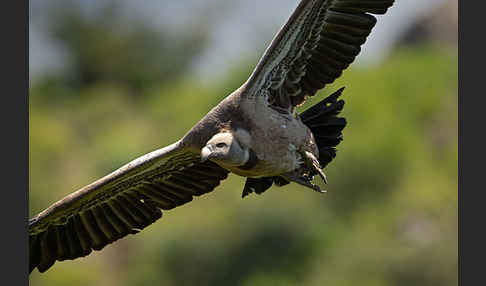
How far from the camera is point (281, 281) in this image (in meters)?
35.4

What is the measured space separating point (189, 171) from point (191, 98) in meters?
49.2

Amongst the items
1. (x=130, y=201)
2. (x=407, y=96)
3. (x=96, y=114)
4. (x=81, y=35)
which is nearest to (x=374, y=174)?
(x=407, y=96)

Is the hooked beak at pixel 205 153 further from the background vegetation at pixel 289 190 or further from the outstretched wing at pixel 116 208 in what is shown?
the background vegetation at pixel 289 190

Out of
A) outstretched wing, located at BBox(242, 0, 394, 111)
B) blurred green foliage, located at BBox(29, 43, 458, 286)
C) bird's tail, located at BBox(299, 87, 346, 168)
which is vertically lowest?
blurred green foliage, located at BBox(29, 43, 458, 286)

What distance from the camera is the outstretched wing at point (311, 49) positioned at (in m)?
9.38

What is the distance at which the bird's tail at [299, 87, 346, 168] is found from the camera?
33.0 feet

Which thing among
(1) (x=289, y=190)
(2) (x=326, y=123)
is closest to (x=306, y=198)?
(1) (x=289, y=190)

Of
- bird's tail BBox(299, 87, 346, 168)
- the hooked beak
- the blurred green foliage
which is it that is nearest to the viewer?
the hooked beak

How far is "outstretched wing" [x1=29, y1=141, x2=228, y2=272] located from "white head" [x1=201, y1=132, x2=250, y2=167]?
83cm

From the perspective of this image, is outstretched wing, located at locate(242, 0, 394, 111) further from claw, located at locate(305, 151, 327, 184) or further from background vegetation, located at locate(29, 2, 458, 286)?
background vegetation, located at locate(29, 2, 458, 286)

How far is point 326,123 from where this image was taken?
10094 millimetres

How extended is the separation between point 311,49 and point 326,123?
0.76m

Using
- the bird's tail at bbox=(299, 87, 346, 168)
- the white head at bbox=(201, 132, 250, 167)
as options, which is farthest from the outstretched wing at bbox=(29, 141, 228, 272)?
the bird's tail at bbox=(299, 87, 346, 168)

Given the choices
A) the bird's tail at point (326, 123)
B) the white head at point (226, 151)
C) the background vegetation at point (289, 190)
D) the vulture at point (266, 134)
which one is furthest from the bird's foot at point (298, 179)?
the background vegetation at point (289, 190)
